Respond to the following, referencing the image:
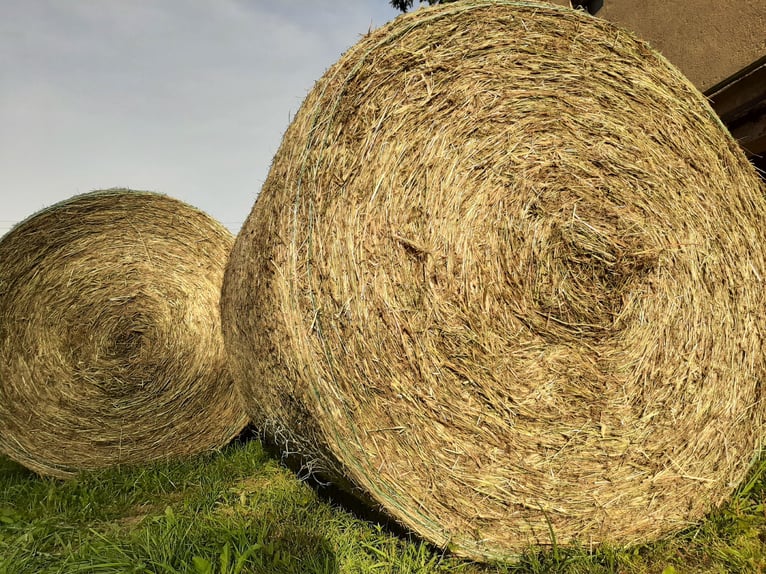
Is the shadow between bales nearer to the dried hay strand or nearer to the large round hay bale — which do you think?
the dried hay strand

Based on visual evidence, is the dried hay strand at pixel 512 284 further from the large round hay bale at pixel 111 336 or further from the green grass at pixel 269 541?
the large round hay bale at pixel 111 336

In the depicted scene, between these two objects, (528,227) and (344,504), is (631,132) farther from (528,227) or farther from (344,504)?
(344,504)

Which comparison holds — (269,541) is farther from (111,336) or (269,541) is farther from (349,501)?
(111,336)

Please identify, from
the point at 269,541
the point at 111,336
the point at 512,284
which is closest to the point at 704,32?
the point at 512,284

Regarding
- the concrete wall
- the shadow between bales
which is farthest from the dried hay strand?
the concrete wall

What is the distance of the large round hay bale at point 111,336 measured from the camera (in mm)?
3635

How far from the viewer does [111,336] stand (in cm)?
376

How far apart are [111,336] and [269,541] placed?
6.67ft

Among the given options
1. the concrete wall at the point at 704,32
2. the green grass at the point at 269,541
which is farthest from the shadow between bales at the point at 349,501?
the concrete wall at the point at 704,32

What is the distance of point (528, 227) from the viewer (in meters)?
2.52

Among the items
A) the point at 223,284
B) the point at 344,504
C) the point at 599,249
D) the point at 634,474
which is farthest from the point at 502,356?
the point at 223,284

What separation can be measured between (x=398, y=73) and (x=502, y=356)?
132cm

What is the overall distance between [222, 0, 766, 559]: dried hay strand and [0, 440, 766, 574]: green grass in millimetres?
113

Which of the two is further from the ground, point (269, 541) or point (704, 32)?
point (704, 32)
